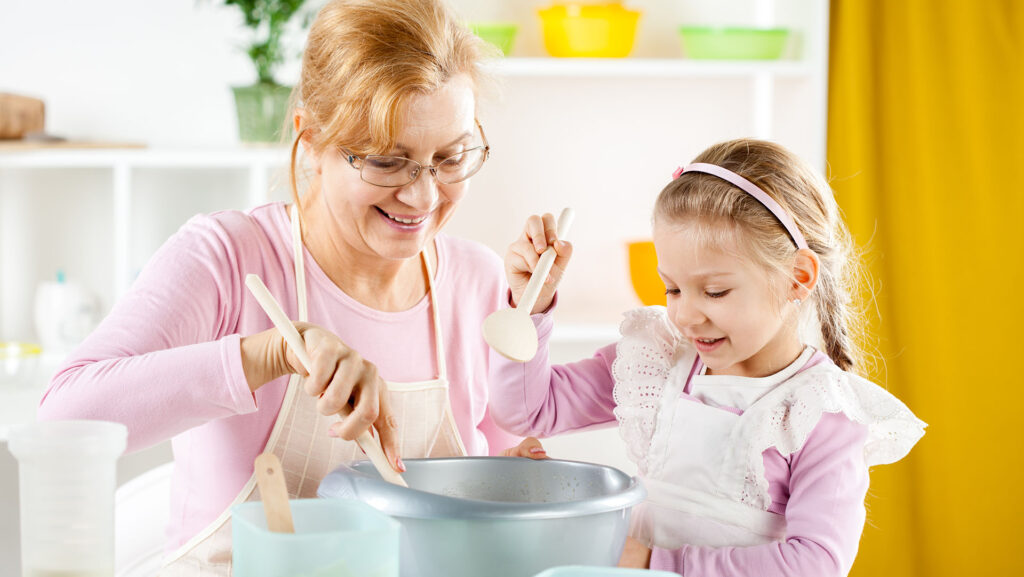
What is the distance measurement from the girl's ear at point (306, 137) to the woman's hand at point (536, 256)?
0.30 metres

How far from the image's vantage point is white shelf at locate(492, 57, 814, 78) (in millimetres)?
2465

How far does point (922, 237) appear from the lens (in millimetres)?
2510

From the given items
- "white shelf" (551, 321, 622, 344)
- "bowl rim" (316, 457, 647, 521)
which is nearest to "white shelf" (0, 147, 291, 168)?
"white shelf" (551, 321, 622, 344)

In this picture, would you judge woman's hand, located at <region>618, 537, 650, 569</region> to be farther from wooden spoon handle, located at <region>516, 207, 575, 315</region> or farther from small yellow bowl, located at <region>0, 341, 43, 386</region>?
small yellow bowl, located at <region>0, 341, 43, 386</region>

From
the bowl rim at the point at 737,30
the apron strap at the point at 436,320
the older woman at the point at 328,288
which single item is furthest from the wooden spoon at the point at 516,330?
the bowl rim at the point at 737,30

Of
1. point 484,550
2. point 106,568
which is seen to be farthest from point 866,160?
point 106,568

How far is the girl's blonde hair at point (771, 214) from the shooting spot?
116cm

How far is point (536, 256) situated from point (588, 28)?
4.51ft

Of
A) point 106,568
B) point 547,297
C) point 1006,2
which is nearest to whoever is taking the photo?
point 106,568

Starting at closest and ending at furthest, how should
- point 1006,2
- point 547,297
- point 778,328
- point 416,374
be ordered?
1. point 778,328
2. point 547,297
3. point 416,374
4. point 1006,2

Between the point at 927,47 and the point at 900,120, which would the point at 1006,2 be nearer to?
the point at 927,47

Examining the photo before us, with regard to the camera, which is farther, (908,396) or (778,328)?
(908,396)

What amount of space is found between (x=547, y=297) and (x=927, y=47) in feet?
5.40

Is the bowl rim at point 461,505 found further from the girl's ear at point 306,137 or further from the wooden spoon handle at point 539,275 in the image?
the girl's ear at point 306,137
